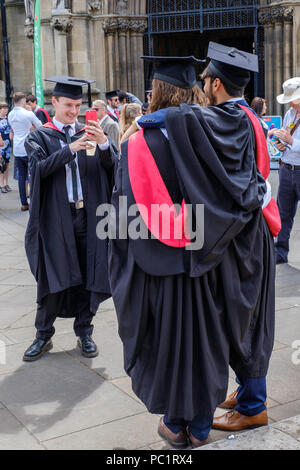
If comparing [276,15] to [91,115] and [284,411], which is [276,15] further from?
[284,411]

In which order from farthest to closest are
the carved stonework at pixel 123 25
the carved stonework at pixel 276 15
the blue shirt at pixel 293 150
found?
the carved stonework at pixel 123 25
the carved stonework at pixel 276 15
the blue shirt at pixel 293 150

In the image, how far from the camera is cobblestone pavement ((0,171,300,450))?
3.34 metres

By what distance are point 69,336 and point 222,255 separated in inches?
90.5

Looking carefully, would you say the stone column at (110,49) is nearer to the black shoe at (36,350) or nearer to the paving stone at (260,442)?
the black shoe at (36,350)

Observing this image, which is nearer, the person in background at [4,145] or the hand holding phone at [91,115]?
the hand holding phone at [91,115]

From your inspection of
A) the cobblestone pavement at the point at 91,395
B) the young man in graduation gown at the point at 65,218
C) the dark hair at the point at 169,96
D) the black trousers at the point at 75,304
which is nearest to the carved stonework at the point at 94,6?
the cobblestone pavement at the point at 91,395

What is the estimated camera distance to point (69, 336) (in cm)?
497

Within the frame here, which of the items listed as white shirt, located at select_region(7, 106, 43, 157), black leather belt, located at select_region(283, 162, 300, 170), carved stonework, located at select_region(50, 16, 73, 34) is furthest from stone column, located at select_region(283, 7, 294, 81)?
black leather belt, located at select_region(283, 162, 300, 170)

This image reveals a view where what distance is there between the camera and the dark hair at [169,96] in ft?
10.0

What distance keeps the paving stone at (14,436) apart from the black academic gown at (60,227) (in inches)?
39.3

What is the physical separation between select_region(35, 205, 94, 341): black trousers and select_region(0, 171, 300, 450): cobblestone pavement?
178 mm

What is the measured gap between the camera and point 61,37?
49.0 feet
